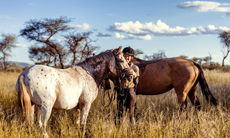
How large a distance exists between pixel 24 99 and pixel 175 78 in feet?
12.8

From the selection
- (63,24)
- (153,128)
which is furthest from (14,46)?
(153,128)

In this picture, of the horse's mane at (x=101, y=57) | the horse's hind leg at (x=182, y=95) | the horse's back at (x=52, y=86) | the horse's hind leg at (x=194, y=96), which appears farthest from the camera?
the horse's hind leg at (x=194, y=96)

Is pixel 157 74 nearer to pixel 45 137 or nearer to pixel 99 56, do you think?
pixel 99 56

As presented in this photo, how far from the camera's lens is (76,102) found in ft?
11.4

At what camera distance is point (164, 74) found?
208 inches

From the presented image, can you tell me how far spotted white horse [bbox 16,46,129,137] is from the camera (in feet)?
10.2

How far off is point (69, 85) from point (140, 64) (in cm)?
299

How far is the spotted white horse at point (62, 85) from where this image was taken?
310cm

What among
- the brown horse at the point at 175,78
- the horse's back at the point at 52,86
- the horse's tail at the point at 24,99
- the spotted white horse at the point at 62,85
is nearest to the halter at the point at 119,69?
the spotted white horse at the point at 62,85

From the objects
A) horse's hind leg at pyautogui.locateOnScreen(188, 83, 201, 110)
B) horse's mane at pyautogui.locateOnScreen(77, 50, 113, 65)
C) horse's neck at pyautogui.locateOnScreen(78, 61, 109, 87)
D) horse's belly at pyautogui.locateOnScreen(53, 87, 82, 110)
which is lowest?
horse's hind leg at pyautogui.locateOnScreen(188, 83, 201, 110)

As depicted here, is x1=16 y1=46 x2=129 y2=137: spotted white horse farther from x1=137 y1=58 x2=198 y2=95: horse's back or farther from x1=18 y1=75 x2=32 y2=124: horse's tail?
x1=137 y1=58 x2=198 y2=95: horse's back

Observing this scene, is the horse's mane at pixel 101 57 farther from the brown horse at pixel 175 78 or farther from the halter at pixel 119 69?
the brown horse at pixel 175 78

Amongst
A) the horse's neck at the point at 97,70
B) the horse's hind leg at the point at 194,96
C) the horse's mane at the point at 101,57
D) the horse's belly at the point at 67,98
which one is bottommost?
the horse's hind leg at the point at 194,96

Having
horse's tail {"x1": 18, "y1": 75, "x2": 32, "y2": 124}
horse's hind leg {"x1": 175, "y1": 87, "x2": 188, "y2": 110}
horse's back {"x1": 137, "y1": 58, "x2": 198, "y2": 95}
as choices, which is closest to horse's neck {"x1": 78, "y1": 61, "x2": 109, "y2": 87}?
horse's tail {"x1": 18, "y1": 75, "x2": 32, "y2": 124}
